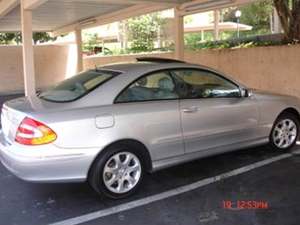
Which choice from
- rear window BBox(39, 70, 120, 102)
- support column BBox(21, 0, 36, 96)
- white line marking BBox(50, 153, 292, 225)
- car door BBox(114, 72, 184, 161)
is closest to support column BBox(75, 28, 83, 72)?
support column BBox(21, 0, 36, 96)

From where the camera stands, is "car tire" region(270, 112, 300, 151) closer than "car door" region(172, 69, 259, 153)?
No

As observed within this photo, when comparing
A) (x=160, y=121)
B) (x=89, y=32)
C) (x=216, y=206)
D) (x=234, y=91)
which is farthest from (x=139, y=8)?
(x=89, y=32)

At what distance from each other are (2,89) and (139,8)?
9146 mm

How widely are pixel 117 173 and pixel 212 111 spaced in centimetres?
146

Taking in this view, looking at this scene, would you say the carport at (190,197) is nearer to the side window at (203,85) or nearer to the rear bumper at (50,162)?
the rear bumper at (50,162)

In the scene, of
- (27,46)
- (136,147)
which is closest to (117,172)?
(136,147)

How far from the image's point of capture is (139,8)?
11.8 m

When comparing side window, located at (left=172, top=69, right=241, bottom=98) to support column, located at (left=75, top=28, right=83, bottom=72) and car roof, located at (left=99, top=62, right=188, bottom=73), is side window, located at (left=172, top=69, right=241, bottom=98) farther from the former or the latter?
support column, located at (left=75, top=28, right=83, bottom=72)

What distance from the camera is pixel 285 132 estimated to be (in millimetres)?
6230

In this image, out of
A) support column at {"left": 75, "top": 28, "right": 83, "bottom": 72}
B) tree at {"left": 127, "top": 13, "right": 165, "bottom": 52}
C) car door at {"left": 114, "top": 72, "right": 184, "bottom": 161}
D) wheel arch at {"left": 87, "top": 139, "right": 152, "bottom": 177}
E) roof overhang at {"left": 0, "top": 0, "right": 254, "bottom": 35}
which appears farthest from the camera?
tree at {"left": 127, "top": 13, "right": 165, "bottom": 52}

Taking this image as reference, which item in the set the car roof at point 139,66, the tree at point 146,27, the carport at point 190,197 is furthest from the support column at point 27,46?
the tree at point 146,27

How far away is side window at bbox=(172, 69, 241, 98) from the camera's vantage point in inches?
205

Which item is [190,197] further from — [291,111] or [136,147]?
[291,111]

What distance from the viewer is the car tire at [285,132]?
6.12m
